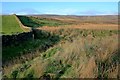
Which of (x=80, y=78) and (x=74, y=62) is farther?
(x=74, y=62)

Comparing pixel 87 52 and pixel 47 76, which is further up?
pixel 87 52

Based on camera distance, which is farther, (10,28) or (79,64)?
(10,28)

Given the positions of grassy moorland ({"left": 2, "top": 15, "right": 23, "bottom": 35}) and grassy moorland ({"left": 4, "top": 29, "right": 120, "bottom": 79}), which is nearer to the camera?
grassy moorland ({"left": 4, "top": 29, "right": 120, "bottom": 79})

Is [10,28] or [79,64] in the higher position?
[10,28]

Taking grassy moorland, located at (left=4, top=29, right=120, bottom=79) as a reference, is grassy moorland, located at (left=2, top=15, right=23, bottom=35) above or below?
above

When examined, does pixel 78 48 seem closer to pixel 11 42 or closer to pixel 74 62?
pixel 74 62

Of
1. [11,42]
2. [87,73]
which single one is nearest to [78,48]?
[87,73]

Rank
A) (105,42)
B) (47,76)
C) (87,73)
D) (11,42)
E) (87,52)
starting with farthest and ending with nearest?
(11,42) < (105,42) < (87,52) < (47,76) < (87,73)

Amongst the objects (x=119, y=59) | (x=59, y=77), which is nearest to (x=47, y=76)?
(x=59, y=77)

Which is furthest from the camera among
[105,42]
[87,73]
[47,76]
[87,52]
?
[105,42]

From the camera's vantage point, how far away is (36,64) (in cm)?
1170

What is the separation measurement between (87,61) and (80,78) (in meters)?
0.94

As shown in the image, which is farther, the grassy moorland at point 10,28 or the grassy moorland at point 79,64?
the grassy moorland at point 10,28

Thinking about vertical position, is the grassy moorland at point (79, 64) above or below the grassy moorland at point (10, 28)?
below
